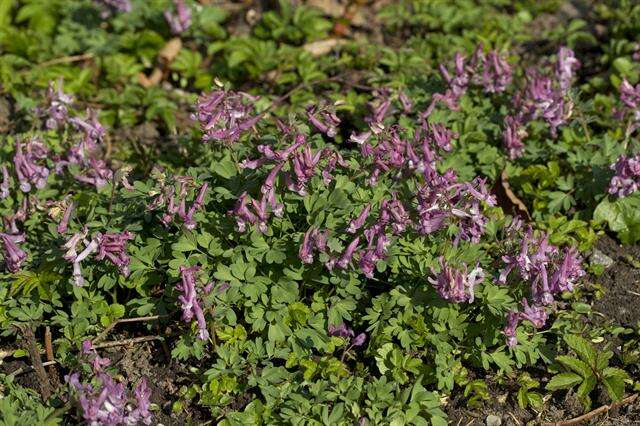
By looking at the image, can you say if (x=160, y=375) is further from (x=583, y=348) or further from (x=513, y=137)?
(x=513, y=137)

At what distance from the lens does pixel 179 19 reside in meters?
7.28

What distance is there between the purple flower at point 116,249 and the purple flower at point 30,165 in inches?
43.0

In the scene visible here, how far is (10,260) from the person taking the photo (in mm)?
4578

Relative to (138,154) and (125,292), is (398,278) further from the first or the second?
(138,154)

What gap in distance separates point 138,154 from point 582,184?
10.9 ft

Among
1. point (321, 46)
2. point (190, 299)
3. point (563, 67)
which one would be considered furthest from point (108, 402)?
point (321, 46)

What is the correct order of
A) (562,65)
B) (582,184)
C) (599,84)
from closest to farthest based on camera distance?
1. (582,184)
2. (562,65)
3. (599,84)

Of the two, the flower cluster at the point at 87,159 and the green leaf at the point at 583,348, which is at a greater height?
the flower cluster at the point at 87,159

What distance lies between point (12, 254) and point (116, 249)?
0.68 metres

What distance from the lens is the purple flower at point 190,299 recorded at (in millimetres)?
4103

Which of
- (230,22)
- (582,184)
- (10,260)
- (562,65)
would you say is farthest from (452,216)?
(230,22)

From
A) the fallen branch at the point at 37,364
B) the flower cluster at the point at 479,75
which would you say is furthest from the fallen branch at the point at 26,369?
the flower cluster at the point at 479,75

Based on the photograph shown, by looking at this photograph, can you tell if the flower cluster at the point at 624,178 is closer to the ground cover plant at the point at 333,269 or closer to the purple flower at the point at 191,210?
the ground cover plant at the point at 333,269

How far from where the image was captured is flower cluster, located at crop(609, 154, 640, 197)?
16.6 feet
